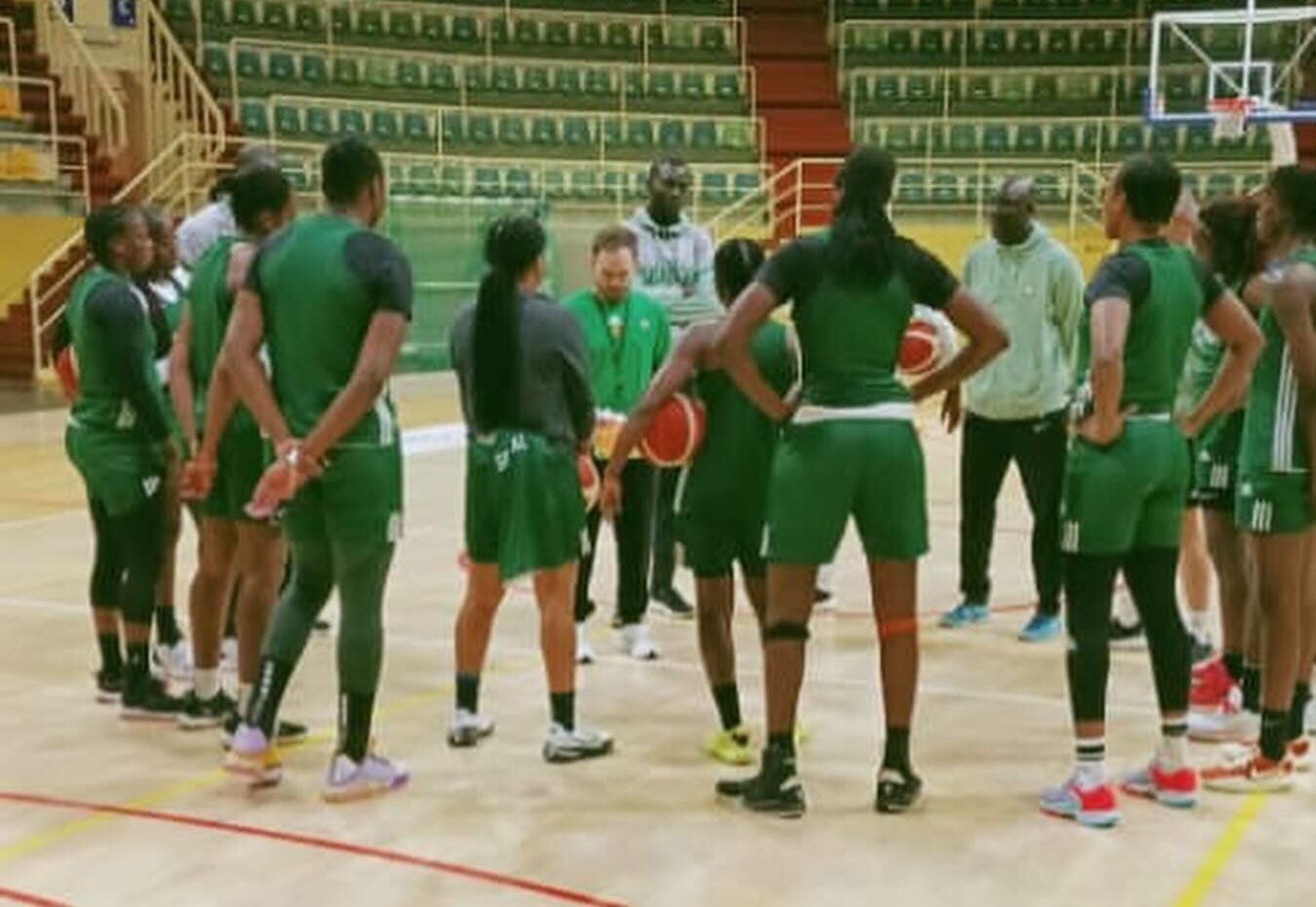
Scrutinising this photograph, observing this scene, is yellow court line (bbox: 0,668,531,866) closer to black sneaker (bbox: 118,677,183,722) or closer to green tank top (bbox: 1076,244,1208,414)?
black sneaker (bbox: 118,677,183,722)

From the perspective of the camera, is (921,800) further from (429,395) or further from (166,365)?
(429,395)

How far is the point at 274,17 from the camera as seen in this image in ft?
62.7

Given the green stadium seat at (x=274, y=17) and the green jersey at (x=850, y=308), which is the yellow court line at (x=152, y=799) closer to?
the green jersey at (x=850, y=308)

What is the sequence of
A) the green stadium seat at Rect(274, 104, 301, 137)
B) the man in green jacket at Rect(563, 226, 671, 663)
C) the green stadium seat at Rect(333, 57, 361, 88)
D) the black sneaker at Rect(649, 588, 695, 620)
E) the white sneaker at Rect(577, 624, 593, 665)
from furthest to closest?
the green stadium seat at Rect(333, 57, 361, 88)
the green stadium seat at Rect(274, 104, 301, 137)
the black sneaker at Rect(649, 588, 695, 620)
the white sneaker at Rect(577, 624, 593, 665)
the man in green jacket at Rect(563, 226, 671, 663)

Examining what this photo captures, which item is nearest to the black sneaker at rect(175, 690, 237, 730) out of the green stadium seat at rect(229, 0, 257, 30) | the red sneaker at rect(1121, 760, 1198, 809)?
the red sneaker at rect(1121, 760, 1198, 809)

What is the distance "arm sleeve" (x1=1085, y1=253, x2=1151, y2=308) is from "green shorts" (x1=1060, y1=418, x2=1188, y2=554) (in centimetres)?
32

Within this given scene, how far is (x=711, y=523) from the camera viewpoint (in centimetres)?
418

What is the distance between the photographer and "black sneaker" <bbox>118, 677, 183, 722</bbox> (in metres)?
4.73

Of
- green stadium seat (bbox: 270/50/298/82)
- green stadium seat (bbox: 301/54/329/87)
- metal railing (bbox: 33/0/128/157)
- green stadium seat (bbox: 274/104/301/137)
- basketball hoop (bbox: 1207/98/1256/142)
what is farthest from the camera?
green stadium seat (bbox: 301/54/329/87)

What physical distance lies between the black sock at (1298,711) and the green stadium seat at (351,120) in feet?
49.9

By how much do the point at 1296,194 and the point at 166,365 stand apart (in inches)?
132

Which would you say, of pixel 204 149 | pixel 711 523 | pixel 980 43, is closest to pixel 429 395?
pixel 204 149

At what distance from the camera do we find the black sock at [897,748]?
3924 millimetres

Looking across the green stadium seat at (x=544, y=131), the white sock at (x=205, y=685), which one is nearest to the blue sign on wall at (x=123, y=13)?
the green stadium seat at (x=544, y=131)
